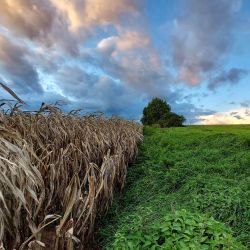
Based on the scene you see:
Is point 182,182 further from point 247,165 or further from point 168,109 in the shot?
point 168,109

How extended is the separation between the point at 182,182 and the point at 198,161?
1.62m

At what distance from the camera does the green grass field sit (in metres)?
4.22

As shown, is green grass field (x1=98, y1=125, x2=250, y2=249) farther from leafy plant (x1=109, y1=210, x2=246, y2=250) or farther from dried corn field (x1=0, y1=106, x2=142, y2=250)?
dried corn field (x1=0, y1=106, x2=142, y2=250)

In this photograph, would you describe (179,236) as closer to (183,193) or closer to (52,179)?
(52,179)

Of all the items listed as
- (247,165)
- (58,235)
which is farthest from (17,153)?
(247,165)

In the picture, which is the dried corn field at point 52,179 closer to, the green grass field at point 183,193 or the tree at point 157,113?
the green grass field at point 183,193

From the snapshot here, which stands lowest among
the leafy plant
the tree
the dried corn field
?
the leafy plant

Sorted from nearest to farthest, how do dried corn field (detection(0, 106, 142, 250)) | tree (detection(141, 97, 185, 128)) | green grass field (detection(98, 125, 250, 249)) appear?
1. dried corn field (detection(0, 106, 142, 250))
2. green grass field (detection(98, 125, 250, 249))
3. tree (detection(141, 97, 185, 128))

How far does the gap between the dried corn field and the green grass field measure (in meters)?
0.30

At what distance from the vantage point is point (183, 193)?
17.7 feet

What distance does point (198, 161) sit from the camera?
7.61m

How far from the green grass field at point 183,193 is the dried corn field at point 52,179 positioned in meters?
0.30

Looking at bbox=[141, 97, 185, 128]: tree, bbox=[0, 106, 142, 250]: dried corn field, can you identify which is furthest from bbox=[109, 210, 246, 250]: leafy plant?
bbox=[141, 97, 185, 128]: tree

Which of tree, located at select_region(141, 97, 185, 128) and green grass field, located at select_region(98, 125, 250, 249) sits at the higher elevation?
A: tree, located at select_region(141, 97, 185, 128)
